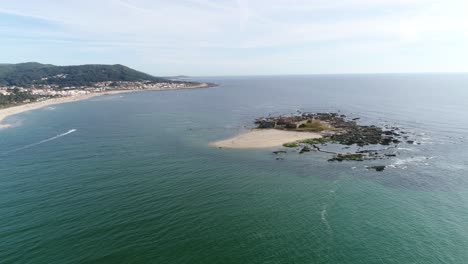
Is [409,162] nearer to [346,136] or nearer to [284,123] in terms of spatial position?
[346,136]

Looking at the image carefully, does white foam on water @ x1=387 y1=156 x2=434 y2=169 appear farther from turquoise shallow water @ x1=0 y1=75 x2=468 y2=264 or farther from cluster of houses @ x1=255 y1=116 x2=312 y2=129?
cluster of houses @ x1=255 y1=116 x2=312 y2=129

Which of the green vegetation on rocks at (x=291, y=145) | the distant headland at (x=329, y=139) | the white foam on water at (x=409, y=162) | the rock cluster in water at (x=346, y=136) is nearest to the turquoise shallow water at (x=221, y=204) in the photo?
the white foam on water at (x=409, y=162)

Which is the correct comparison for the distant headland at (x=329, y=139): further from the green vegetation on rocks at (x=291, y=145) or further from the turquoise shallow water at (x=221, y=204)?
the turquoise shallow water at (x=221, y=204)

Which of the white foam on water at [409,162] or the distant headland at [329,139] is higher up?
the distant headland at [329,139]

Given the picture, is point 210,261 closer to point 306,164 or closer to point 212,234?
point 212,234

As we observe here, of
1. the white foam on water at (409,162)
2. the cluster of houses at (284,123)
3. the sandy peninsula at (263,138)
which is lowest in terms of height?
the white foam on water at (409,162)

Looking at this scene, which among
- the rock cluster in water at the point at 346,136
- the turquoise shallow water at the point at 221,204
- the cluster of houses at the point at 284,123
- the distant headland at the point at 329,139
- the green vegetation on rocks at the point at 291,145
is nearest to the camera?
the turquoise shallow water at the point at 221,204
